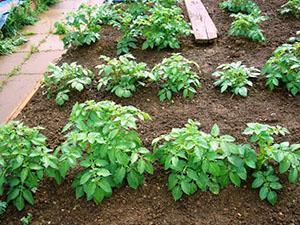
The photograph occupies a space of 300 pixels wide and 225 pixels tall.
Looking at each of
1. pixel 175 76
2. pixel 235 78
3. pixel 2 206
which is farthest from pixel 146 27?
pixel 2 206

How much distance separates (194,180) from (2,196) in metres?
1.23

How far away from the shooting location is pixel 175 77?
3.69 meters

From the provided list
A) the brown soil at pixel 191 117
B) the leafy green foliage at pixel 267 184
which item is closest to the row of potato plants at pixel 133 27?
the brown soil at pixel 191 117

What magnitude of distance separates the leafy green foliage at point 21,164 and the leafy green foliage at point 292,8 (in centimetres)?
364

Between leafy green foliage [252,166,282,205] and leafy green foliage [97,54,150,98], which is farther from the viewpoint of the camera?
leafy green foliage [97,54,150,98]

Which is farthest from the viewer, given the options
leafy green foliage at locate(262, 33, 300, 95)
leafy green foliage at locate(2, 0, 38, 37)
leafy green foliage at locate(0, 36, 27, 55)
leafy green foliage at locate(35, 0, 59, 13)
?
leafy green foliage at locate(35, 0, 59, 13)

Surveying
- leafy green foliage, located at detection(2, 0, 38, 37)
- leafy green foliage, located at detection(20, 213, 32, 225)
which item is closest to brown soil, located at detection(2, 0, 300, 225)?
leafy green foliage, located at detection(20, 213, 32, 225)

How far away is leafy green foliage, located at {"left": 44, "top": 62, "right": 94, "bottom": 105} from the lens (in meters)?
3.76

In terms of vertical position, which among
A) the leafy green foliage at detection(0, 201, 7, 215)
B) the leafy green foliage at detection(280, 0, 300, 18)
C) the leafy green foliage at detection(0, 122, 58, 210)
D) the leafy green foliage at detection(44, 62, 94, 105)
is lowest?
the leafy green foliage at detection(280, 0, 300, 18)

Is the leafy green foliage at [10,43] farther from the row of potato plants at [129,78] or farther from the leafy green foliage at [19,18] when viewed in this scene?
the row of potato plants at [129,78]

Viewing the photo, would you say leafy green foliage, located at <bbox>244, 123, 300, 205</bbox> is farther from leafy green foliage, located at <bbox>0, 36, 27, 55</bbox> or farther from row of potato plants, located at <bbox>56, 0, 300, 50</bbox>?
leafy green foliage, located at <bbox>0, 36, 27, 55</bbox>

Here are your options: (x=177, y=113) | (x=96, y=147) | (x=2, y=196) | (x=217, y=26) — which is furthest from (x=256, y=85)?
(x=2, y=196)

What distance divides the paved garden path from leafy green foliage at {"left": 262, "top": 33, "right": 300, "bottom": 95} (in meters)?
2.19

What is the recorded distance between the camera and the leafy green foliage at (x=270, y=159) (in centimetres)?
259
